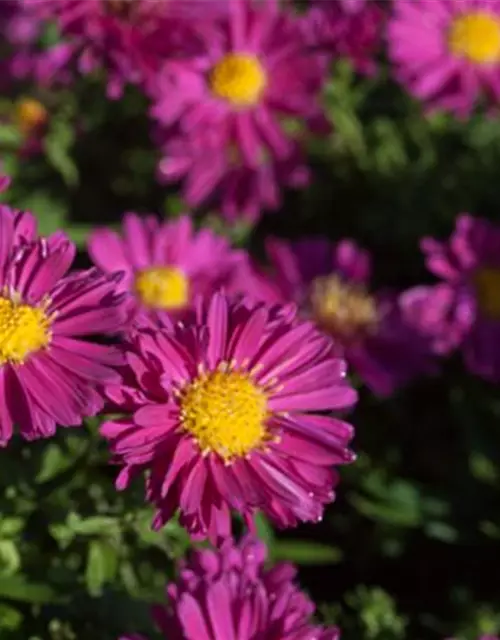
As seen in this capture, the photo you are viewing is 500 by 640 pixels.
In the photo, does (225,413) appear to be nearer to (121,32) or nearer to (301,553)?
(301,553)

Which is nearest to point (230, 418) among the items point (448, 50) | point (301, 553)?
point (301, 553)

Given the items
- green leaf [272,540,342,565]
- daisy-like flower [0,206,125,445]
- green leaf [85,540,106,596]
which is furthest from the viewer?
green leaf [272,540,342,565]

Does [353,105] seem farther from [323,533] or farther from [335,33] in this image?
[323,533]

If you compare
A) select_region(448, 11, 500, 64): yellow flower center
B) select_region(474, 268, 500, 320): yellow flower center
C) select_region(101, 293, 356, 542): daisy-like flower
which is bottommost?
select_region(101, 293, 356, 542): daisy-like flower

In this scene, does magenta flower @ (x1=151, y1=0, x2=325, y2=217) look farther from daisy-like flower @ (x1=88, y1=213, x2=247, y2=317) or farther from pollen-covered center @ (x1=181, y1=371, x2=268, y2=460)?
pollen-covered center @ (x1=181, y1=371, x2=268, y2=460)

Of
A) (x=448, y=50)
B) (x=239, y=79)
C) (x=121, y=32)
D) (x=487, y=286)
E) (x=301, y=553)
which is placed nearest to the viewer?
(x=301, y=553)

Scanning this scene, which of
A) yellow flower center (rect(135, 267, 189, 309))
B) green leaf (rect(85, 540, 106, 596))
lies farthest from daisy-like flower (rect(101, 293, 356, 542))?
yellow flower center (rect(135, 267, 189, 309))

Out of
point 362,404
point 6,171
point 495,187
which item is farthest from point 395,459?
point 6,171

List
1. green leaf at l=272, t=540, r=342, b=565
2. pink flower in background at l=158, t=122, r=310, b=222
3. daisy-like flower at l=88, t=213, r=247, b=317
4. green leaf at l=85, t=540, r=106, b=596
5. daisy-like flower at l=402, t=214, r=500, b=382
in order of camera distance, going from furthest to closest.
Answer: pink flower in background at l=158, t=122, r=310, b=222, daisy-like flower at l=402, t=214, r=500, b=382, daisy-like flower at l=88, t=213, r=247, b=317, green leaf at l=272, t=540, r=342, b=565, green leaf at l=85, t=540, r=106, b=596
